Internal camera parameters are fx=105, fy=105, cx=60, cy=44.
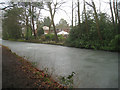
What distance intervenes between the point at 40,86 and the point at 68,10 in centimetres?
1170

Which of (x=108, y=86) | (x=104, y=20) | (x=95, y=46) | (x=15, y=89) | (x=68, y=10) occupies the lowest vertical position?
(x=108, y=86)

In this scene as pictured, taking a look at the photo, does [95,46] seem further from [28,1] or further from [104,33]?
[28,1]

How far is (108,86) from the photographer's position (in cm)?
237

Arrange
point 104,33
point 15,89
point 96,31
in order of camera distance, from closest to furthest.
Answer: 1. point 15,89
2. point 104,33
3. point 96,31

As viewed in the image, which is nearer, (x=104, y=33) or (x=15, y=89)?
(x=15, y=89)

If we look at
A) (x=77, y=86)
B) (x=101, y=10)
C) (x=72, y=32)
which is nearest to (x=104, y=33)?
(x=101, y=10)

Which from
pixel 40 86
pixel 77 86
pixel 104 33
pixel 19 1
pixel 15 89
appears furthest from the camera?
pixel 104 33

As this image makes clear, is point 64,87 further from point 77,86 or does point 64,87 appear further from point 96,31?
point 96,31

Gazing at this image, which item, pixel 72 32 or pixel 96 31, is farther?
pixel 72 32

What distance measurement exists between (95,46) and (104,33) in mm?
1138

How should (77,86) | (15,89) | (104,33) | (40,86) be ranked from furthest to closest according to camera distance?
(104,33)
(77,86)
(40,86)
(15,89)

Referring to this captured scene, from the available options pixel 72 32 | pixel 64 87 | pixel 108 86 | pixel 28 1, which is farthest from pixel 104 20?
pixel 64 87

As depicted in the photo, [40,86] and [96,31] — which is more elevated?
[96,31]

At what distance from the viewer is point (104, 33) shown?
296 inches
